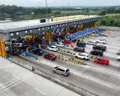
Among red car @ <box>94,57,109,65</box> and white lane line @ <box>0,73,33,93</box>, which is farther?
red car @ <box>94,57,109,65</box>

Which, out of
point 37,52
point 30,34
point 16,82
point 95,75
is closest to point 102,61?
point 95,75

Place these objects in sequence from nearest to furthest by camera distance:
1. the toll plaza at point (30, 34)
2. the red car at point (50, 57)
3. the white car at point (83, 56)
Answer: the red car at point (50, 57), the white car at point (83, 56), the toll plaza at point (30, 34)

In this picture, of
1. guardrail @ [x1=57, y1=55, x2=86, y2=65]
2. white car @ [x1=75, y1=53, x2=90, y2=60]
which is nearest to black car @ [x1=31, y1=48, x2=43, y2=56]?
guardrail @ [x1=57, y1=55, x2=86, y2=65]

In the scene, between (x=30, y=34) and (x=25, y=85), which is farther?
(x=30, y=34)

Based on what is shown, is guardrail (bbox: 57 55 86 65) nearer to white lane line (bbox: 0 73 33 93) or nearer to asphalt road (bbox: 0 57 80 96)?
asphalt road (bbox: 0 57 80 96)

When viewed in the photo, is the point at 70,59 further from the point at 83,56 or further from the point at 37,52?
the point at 37,52

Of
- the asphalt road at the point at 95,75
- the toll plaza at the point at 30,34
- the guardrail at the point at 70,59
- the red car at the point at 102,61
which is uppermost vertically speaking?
the toll plaza at the point at 30,34

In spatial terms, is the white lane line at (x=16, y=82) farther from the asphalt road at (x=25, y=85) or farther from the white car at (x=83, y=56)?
the white car at (x=83, y=56)

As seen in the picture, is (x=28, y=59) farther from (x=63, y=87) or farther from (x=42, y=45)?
(x=63, y=87)

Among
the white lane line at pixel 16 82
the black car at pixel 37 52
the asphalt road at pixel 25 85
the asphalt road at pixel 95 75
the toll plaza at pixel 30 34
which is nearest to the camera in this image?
the asphalt road at pixel 25 85

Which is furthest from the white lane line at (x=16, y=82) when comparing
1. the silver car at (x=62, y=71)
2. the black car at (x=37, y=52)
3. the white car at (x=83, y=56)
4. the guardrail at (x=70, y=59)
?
the white car at (x=83, y=56)

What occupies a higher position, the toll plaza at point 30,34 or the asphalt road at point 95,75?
the toll plaza at point 30,34

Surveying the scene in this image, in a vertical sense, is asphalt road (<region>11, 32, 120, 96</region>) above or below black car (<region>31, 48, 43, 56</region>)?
below

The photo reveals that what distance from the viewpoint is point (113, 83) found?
22203 millimetres
